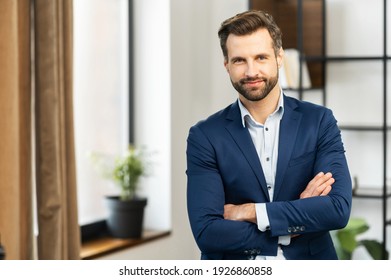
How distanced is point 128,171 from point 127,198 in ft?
0.28

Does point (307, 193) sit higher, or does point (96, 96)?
point (96, 96)

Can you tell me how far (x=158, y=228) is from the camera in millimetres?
2322

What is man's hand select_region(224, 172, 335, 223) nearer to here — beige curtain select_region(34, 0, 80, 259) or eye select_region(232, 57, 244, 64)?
eye select_region(232, 57, 244, 64)

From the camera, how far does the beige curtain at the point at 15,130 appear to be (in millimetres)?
1754

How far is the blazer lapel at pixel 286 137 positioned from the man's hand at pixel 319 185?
0.15 ft

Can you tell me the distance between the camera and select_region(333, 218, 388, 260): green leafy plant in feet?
8.39

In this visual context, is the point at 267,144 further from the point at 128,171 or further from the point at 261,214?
the point at 128,171

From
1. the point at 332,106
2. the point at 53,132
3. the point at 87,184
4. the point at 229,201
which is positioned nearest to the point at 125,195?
the point at 87,184

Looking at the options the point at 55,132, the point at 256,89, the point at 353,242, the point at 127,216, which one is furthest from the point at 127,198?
the point at 256,89

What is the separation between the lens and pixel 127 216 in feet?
7.38

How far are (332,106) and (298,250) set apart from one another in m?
1.68

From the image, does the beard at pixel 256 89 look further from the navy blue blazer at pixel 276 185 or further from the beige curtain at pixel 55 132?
the beige curtain at pixel 55 132

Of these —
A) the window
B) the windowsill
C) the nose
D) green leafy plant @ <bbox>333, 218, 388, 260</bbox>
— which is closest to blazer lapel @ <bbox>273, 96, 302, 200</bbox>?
the nose

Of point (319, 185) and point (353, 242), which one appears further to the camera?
point (353, 242)
